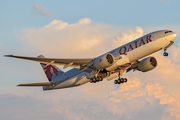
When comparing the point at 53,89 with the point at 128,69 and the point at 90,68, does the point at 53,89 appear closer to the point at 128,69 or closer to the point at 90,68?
the point at 90,68

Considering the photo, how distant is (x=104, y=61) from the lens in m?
39.5

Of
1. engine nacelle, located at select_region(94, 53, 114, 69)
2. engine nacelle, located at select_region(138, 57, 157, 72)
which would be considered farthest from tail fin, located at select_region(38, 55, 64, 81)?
engine nacelle, located at select_region(138, 57, 157, 72)

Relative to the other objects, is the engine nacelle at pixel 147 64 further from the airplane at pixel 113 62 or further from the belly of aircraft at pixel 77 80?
the belly of aircraft at pixel 77 80

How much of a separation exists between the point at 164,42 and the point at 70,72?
1550cm

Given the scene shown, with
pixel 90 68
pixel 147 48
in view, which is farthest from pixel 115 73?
pixel 147 48

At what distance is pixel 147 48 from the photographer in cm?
3900

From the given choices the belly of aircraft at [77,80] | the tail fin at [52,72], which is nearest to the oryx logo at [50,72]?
the tail fin at [52,72]

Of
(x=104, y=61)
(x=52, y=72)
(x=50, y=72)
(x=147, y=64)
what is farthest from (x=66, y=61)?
(x=147, y=64)

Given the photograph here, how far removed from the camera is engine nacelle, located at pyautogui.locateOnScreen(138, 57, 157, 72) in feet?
147

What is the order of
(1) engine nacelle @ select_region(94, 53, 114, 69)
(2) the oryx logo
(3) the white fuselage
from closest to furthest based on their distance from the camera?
(3) the white fuselage → (1) engine nacelle @ select_region(94, 53, 114, 69) → (2) the oryx logo

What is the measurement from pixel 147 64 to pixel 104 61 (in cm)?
854

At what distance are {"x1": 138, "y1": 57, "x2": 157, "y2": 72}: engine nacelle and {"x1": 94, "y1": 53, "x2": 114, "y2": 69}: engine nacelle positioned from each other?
6.99 m

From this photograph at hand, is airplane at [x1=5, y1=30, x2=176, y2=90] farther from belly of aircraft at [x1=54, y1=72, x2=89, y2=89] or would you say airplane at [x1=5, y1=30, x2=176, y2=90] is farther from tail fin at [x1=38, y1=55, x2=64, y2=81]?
tail fin at [x1=38, y1=55, x2=64, y2=81]

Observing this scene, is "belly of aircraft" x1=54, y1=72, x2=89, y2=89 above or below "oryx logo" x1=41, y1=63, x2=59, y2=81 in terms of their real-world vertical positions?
below
